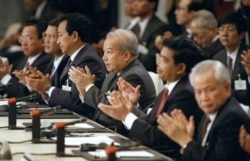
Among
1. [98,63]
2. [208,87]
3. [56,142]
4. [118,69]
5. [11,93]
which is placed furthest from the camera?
[11,93]

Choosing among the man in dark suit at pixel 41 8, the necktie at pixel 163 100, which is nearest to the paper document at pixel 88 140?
the necktie at pixel 163 100

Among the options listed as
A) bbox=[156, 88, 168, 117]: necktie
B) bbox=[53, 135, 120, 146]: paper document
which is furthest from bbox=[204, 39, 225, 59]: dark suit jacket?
bbox=[53, 135, 120, 146]: paper document

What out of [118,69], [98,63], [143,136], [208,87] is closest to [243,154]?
[208,87]

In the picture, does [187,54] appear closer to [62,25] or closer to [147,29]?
[62,25]

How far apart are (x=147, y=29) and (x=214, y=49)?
60.1 inches

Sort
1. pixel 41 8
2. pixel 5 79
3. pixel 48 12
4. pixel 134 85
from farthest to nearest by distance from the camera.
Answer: pixel 41 8, pixel 48 12, pixel 5 79, pixel 134 85

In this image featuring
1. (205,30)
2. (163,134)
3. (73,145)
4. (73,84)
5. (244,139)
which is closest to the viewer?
(244,139)

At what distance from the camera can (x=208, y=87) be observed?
5.70 m

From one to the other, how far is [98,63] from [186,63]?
1859 mm

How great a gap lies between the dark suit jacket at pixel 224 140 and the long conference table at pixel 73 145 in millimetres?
181

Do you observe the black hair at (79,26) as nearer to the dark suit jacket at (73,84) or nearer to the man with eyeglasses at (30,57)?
the dark suit jacket at (73,84)

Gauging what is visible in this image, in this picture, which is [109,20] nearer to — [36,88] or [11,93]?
[11,93]

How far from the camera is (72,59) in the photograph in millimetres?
8430

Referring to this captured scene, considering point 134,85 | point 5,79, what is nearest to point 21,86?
point 5,79
